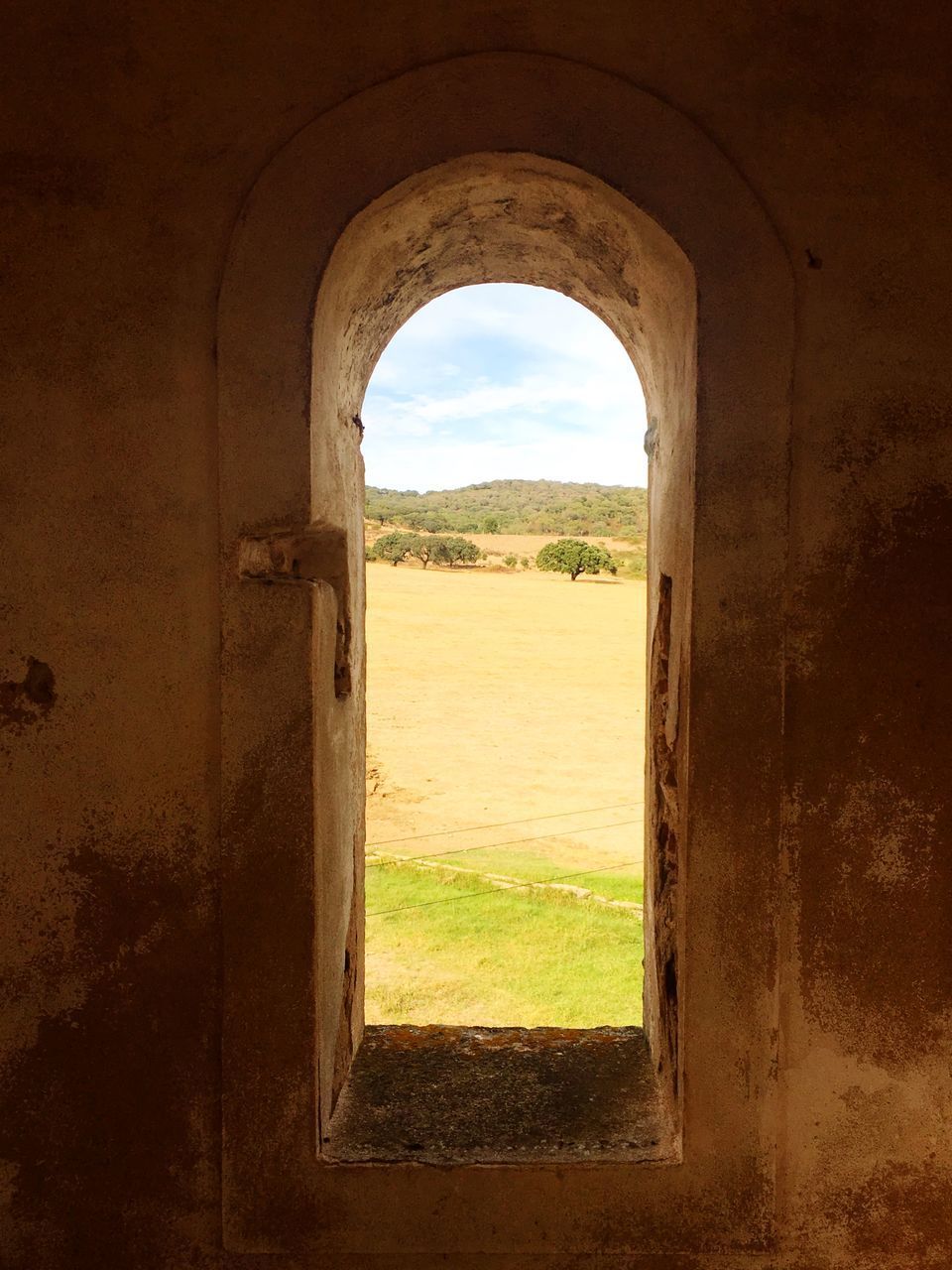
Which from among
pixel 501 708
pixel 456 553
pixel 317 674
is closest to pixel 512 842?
pixel 501 708

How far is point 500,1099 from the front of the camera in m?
2.47

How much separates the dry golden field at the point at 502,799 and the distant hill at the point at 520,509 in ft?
58.4

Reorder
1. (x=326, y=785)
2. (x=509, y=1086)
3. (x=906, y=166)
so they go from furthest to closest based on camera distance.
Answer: (x=509, y=1086)
(x=326, y=785)
(x=906, y=166)

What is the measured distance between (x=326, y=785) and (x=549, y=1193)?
1.26 m

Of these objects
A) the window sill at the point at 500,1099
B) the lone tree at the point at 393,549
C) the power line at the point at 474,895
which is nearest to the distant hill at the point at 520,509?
the lone tree at the point at 393,549

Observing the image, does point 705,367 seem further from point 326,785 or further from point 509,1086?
point 509,1086

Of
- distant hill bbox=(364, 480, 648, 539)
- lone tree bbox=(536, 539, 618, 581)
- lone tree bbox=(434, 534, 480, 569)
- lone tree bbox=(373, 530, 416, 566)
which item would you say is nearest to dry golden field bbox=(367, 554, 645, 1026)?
lone tree bbox=(373, 530, 416, 566)

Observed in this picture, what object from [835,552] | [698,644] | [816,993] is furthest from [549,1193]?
[835,552]

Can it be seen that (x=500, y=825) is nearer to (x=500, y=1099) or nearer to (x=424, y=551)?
(x=500, y=1099)

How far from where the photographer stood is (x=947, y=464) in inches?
84.0

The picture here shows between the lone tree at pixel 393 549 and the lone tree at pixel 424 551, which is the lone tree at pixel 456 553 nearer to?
the lone tree at pixel 424 551

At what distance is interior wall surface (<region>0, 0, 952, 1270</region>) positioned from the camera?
6.88 ft

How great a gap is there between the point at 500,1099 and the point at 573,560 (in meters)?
32.3

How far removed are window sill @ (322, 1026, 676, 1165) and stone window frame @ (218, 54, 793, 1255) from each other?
75 millimetres
